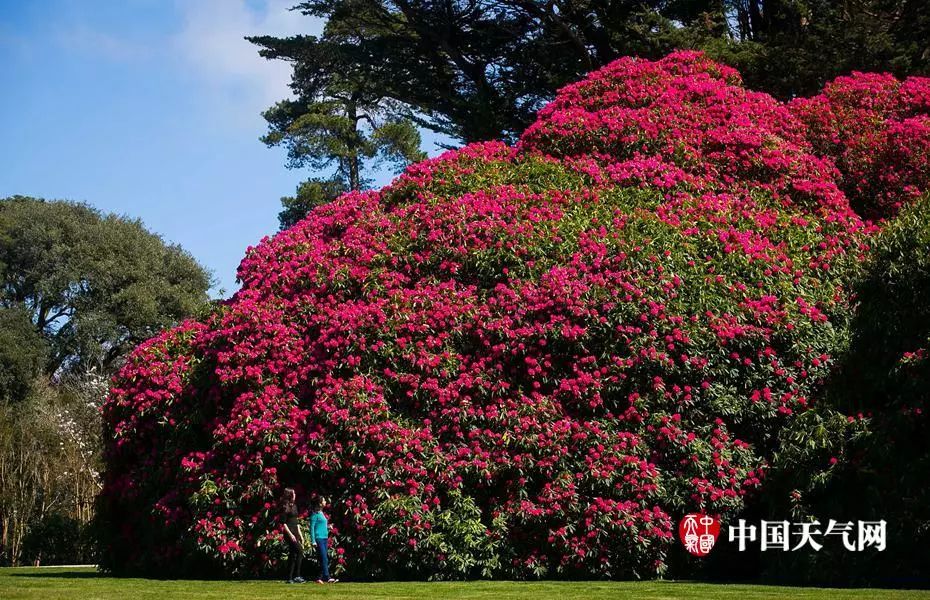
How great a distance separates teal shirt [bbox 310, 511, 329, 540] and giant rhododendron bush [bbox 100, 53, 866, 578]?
1.68ft

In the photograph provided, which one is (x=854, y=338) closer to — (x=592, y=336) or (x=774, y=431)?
(x=774, y=431)

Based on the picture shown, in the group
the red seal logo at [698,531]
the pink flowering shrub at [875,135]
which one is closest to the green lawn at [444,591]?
the red seal logo at [698,531]

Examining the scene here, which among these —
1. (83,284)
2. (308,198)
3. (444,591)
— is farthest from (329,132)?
(444,591)

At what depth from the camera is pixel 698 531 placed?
13281mm

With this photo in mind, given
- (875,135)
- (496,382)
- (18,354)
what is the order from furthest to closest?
(18,354) < (875,135) < (496,382)

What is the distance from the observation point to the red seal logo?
13266 mm

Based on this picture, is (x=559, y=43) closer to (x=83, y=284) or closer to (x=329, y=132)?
(x=329, y=132)

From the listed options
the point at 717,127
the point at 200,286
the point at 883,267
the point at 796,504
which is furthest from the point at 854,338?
the point at 200,286

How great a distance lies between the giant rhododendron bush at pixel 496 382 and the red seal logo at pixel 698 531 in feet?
0.56

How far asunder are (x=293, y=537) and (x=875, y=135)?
11302 mm

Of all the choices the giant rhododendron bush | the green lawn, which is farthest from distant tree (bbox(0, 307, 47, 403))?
the green lawn

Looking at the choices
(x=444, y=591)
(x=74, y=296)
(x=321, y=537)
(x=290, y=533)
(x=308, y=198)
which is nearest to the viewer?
(x=444, y=591)

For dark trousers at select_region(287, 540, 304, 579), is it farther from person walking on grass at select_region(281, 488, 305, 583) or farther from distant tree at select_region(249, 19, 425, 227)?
distant tree at select_region(249, 19, 425, 227)

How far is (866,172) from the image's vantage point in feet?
57.8
